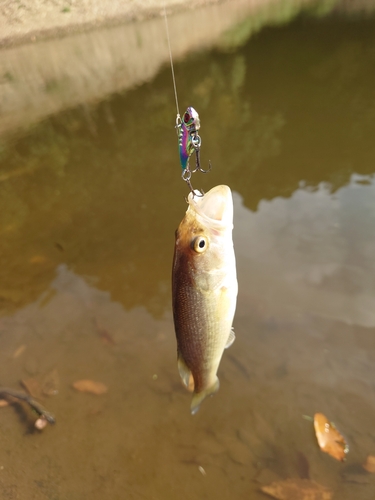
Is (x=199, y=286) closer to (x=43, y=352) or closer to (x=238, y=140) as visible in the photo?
(x=43, y=352)

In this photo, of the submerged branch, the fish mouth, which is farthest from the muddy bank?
the fish mouth

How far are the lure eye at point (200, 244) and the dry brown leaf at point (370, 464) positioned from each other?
212 cm

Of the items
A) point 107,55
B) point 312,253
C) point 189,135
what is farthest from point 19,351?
point 107,55

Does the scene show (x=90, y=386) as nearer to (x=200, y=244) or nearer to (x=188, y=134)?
(x=200, y=244)

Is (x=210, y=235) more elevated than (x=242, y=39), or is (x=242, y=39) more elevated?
(x=210, y=235)

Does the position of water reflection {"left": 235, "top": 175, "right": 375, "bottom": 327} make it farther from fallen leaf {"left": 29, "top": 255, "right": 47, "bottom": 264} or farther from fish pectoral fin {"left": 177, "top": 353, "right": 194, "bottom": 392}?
fallen leaf {"left": 29, "top": 255, "right": 47, "bottom": 264}

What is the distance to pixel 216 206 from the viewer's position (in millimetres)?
1641

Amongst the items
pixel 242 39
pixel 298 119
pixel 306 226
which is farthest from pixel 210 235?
pixel 242 39

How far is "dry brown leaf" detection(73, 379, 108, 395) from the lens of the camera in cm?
322

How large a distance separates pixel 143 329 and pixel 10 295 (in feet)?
5.80

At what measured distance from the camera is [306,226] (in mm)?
4492

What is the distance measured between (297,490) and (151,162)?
5333mm

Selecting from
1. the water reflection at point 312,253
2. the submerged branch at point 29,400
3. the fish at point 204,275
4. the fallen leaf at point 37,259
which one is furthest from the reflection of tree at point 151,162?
the fish at point 204,275

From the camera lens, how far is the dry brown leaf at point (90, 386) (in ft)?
10.6
